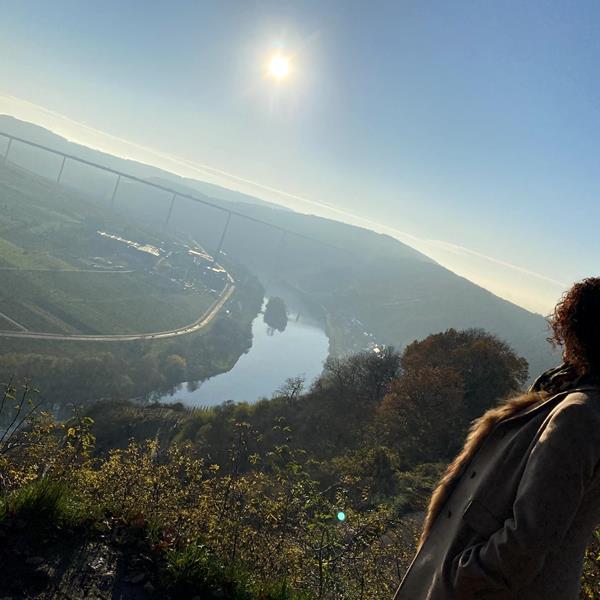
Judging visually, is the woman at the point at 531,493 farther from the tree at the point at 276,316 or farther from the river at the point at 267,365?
the tree at the point at 276,316

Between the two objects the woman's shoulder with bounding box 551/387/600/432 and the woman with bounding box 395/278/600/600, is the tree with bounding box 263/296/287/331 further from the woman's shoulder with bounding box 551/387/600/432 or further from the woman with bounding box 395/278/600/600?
the woman's shoulder with bounding box 551/387/600/432

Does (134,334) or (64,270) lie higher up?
(64,270)

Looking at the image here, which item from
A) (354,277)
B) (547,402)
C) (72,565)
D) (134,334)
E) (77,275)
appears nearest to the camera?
(547,402)

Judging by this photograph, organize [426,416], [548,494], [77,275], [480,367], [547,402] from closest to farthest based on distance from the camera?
[548,494] → [547,402] → [426,416] → [480,367] → [77,275]

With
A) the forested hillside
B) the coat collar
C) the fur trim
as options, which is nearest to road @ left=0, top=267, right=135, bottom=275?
the forested hillside

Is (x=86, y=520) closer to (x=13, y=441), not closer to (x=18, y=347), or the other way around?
(x=13, y=441)

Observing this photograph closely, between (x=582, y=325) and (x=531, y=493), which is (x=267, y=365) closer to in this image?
(x=582, y=325)

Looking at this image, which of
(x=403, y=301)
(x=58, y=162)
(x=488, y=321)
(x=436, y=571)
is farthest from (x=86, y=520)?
(x=58, y=162)

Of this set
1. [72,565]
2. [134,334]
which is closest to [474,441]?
[72,565]
